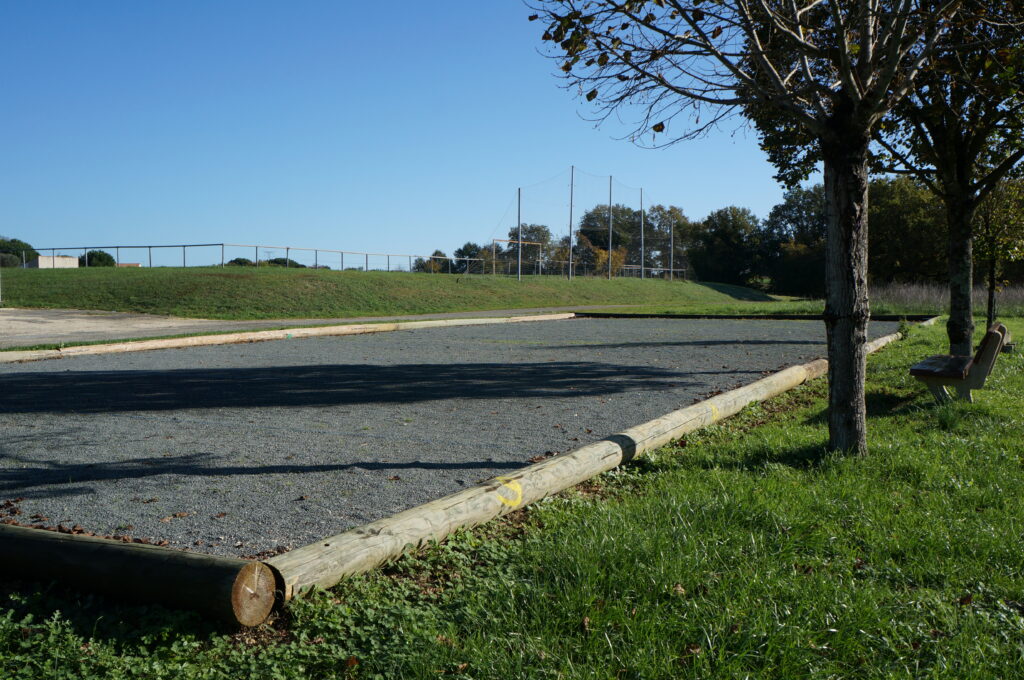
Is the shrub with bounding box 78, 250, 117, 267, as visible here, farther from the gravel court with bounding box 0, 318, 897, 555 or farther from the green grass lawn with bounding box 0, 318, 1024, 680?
the green grass lawn with bounding box 0, 318, 1024, 680

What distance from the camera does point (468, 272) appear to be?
169 ft

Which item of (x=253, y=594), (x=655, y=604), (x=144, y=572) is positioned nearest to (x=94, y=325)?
(x=144, y=572)

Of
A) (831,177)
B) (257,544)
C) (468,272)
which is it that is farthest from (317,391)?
(468,272)

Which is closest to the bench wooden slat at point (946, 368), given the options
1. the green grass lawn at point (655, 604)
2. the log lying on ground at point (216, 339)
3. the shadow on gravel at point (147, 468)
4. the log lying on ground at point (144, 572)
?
the green grass lawn at point (655, 604)

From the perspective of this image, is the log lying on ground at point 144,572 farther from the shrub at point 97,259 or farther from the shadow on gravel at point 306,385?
the shrub at point 97,259

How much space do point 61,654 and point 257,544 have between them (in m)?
1.08

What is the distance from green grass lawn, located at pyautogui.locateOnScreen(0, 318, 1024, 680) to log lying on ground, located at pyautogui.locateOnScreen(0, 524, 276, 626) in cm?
8

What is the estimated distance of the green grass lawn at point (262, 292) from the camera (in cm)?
3031

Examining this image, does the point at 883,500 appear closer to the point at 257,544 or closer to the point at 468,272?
the point at 257,544

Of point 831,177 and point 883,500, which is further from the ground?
point 831,177

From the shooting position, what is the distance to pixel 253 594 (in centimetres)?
→ 311

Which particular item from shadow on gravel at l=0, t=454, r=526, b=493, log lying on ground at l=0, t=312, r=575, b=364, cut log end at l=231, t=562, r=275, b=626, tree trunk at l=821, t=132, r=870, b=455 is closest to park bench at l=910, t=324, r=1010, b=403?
tree trunk at l=821, t=132, r=870, b=455

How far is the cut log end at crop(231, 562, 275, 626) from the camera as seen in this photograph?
9.98ft

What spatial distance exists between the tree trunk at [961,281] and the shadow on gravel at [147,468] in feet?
25.7
